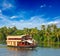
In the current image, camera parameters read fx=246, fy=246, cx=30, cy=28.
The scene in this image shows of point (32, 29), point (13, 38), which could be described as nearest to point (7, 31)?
point (32, 29)

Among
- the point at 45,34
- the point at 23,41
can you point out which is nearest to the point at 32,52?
the point at 23,41

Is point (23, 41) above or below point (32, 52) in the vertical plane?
above

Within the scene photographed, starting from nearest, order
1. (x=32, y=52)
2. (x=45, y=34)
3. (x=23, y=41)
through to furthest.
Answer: (x=32, y=52) → (x=23, y=41) → (x=45, y=34)

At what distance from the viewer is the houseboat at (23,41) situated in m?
64.4

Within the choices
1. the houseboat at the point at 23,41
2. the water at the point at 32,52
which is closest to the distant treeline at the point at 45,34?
the houseboat at the point at 23,41

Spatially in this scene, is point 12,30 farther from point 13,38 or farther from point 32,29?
point 13,38

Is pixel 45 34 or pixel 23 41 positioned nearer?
pixel 23 41

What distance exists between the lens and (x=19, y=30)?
131125mm

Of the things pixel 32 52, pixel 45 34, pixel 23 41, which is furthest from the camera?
pixel 45 34

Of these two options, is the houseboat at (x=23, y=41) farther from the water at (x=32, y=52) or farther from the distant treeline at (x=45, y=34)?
the distant treeline at (x=45, y=34)

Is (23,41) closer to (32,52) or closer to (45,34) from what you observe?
(32,52)

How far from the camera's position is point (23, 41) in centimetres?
6888

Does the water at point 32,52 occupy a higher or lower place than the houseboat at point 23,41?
lower

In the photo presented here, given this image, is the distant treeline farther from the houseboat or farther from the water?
the water
